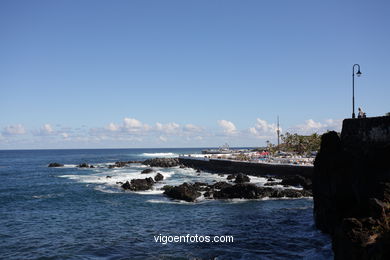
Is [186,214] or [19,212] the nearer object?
[186,214]

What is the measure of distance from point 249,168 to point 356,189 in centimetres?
4285

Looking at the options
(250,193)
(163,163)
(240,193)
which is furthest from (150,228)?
(163,163)

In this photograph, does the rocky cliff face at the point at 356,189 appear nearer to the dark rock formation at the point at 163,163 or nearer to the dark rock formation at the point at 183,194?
the dark rock formation at the point at 183,194

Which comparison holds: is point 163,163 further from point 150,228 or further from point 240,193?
point 150,228

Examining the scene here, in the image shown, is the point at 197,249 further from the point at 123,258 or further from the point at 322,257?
the point at 322,257

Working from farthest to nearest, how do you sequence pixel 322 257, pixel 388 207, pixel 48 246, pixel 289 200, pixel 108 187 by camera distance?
pixel 108 187 → pixel 289 200 → pixel 48 246 → pixel 322 257 → pixel 388 207

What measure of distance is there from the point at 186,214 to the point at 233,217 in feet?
13.2

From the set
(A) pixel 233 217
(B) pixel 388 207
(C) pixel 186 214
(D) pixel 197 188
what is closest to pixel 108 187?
(D) pixel 197 188

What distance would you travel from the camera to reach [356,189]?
17.5 metres

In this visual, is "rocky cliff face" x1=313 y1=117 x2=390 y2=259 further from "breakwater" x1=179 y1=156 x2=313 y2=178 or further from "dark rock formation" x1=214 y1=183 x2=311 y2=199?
"breakwater" x1=179 y1=156 x2=313 y2=178

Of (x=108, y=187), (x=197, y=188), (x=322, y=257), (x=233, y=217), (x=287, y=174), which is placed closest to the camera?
(x=322, y=257)

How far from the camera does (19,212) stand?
3045 cm

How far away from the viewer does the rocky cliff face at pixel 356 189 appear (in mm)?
11422

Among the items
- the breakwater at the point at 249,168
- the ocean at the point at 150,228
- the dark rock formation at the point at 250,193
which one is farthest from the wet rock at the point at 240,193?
the breakwater at the point at 249,168
